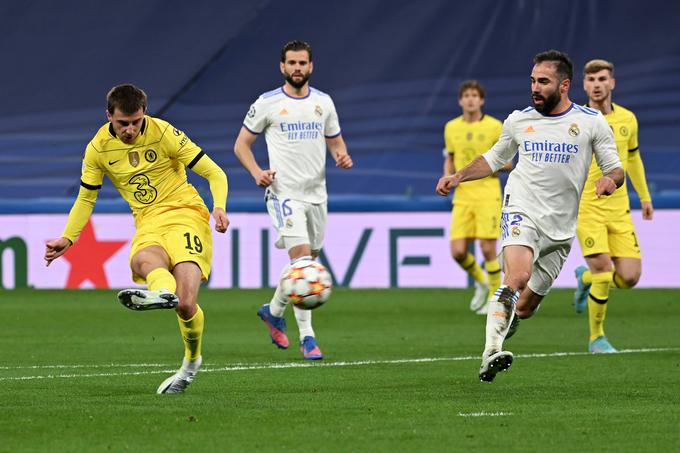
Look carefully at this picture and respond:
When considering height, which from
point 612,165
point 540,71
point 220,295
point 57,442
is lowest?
point 220,295

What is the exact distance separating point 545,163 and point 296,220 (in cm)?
283

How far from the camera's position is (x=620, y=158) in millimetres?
12281

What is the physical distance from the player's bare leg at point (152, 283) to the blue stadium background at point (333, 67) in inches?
515

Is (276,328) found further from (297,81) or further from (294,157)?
(297,81)

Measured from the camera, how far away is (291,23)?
2441 cm

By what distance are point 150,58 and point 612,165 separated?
15.8 metres

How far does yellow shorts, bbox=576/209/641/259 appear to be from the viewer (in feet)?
39.1

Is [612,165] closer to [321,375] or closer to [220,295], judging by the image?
[321,375]

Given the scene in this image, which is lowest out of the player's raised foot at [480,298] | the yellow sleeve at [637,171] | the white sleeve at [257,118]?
the player's raised foot at [480,298]

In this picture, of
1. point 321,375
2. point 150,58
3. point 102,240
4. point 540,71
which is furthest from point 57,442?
point 150,58

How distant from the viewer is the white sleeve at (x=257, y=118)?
11945 mm

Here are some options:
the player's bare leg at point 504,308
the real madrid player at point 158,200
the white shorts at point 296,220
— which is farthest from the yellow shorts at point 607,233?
the real madrid player at point 158,200

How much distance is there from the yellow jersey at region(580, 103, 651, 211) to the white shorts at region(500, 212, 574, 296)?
225 centimetres

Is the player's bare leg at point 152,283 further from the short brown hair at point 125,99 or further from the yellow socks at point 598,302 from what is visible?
the yellow socks at point 598,302
